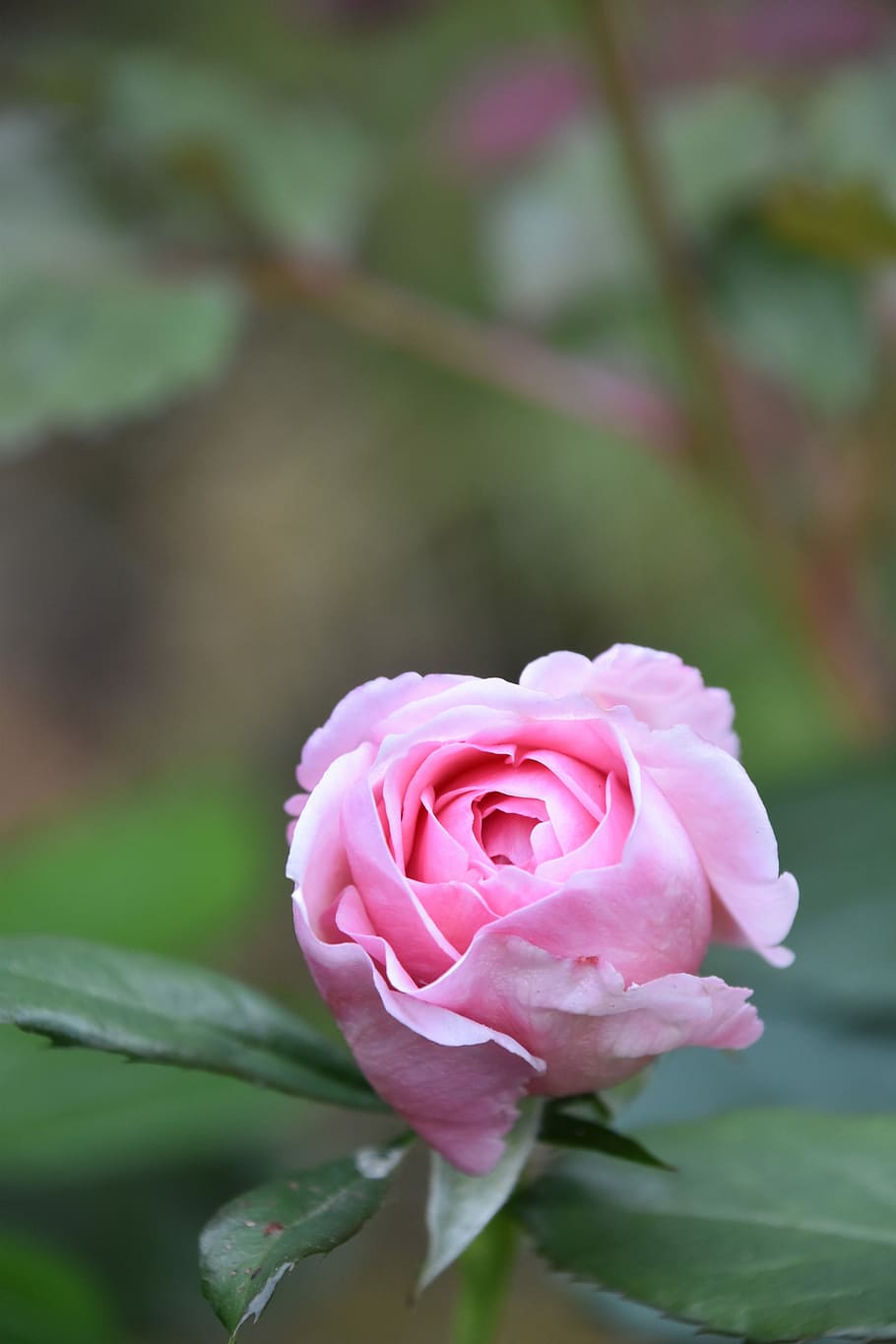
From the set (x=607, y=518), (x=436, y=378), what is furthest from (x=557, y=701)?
(x=436, y=378)

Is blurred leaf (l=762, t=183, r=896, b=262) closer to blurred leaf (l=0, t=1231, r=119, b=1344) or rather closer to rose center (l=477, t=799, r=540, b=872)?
rose center (l=477, t=799, r=540, b=872)

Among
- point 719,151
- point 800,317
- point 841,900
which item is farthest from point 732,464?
point 841,900

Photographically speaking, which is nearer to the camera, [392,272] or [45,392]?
[45,392]

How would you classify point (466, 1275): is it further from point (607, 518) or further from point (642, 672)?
point (607, 518)

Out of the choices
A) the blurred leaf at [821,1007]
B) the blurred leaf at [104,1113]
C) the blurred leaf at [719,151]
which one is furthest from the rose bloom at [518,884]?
the blurred leaf at [719,151]

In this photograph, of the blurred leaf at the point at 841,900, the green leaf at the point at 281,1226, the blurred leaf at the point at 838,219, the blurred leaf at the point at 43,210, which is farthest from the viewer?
the blurred leaf at the point at 43,210

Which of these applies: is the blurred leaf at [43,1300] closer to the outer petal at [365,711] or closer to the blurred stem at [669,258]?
the outer petal at [365,711]
